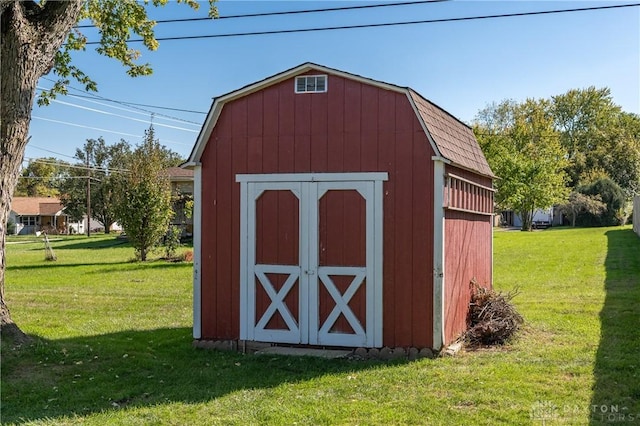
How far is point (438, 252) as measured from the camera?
6691mm

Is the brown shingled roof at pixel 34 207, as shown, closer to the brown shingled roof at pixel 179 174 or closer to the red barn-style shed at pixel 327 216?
the brown shingled roof at pixel 179 174

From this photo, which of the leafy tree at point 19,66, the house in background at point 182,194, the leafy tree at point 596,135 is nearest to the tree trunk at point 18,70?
the leafy tree at point 19,66

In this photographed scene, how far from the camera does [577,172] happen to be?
5106cm

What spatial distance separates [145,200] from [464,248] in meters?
13.2

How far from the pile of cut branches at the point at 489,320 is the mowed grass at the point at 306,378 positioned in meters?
0.20

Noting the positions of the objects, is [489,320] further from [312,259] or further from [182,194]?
[182,194]

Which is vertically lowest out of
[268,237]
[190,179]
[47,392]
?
[47,392]

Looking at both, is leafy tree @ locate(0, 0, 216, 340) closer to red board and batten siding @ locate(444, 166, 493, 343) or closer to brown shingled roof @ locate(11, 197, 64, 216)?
red board and batten siding @ locate(444, 166, 493, 343)

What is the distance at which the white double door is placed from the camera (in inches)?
272

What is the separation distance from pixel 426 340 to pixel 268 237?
2.12 metres

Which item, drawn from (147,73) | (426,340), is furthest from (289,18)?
(426,340)

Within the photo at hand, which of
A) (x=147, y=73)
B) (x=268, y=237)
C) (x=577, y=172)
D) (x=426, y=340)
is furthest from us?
(x=577, y=172)

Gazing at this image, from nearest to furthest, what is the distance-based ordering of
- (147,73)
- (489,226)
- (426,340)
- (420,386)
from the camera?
(420,386)
(426,340)
(489,226)
(147,73)

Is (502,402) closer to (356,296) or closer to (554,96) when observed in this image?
(356,296)
